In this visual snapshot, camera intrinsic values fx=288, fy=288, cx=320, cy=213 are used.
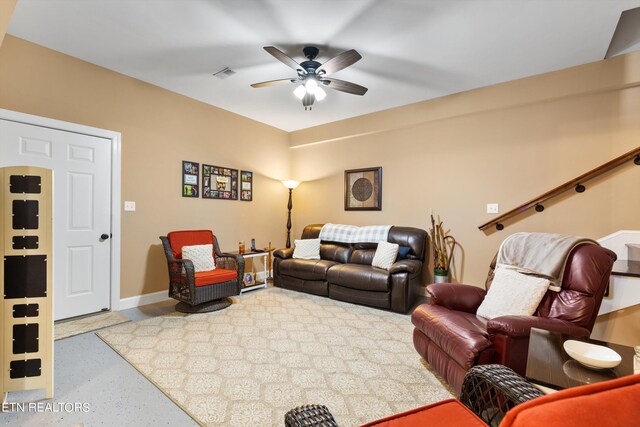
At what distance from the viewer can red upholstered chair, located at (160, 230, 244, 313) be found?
3289 mm

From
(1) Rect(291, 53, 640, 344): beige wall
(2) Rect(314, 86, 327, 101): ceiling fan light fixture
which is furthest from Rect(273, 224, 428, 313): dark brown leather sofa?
(2) Rect(314, 86, 327, 101): ceiling fan light fixture

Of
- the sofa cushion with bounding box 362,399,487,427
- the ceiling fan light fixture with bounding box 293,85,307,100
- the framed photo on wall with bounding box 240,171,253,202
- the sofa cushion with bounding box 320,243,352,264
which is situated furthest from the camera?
the framed photo on wall with bounding box 240,171,253,202

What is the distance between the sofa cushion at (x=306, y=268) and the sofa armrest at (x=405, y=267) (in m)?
0.95

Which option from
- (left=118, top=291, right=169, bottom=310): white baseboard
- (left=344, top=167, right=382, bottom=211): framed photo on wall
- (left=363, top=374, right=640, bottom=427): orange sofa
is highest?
(left=344, top=167, right=382, bottom=211): framed photo on wall

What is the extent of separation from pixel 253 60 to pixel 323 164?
252cm

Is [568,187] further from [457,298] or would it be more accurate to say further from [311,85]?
[311,85]

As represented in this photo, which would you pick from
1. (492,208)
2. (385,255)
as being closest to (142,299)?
(385,255)

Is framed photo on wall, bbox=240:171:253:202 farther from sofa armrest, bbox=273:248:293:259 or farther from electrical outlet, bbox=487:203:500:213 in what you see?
electrical outlet, bbox=487:203:500:213

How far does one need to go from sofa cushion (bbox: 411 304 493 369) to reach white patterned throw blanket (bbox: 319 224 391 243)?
6.78 feet

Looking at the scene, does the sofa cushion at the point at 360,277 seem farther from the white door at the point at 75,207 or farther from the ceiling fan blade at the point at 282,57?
the white door at the point at 75,207

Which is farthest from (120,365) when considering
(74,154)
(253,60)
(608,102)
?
(608,102)

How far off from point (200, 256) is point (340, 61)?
9.04 feet

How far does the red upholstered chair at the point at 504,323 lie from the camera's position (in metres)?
1.68

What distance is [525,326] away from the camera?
167cm
